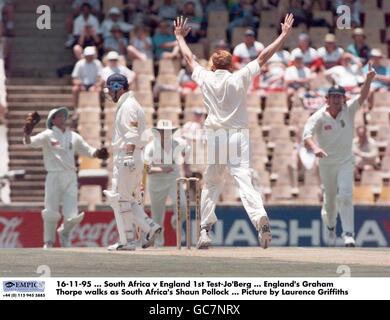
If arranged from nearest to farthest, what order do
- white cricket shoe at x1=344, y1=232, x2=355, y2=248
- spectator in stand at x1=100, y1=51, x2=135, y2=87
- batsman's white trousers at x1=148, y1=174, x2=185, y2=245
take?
white cricket shoe at x1=344, y1=232, x2=355, y2=248
batsman's white trousers at x1=148, y1=174, x2=185, y2=245
spectator in stand at x1=100, y1=51, x2=135, y2=87

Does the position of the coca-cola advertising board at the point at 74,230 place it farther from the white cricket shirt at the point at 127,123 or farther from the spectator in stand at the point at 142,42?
the white cricket shirt at the point at 127,123

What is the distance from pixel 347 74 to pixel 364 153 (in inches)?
61.2

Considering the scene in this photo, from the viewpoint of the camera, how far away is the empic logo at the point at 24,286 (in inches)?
574

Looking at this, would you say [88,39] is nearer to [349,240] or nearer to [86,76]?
[86,76]

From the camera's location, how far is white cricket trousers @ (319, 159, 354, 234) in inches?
826

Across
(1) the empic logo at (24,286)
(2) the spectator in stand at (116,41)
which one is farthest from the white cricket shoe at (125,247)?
(2) the spectator in stand at (116,41)

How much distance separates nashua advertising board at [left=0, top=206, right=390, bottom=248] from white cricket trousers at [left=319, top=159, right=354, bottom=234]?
3692 mm

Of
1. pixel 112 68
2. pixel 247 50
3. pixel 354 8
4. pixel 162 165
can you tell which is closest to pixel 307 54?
pixel 247 50

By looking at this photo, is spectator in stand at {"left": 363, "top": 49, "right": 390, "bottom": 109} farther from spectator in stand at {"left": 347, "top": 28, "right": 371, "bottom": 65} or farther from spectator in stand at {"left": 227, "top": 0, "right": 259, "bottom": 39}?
spectator in stand at {"left": 227, "top": 0, "right": 259, "bottom": 39}

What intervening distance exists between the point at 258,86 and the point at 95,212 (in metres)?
4.22

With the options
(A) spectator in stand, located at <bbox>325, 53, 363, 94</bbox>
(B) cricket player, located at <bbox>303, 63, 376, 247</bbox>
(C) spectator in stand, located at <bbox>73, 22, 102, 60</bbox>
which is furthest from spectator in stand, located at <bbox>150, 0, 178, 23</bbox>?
(B) cricket player, located at <bbox>303, 63, 376, 247</bbox>

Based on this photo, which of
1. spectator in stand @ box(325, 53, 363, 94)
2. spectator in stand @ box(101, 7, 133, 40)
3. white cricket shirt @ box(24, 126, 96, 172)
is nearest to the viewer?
white cricket shirt @ box(24, 126, 96, 172)

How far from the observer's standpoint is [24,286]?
48.1 feet

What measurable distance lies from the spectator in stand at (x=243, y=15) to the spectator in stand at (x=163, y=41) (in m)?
1.04
